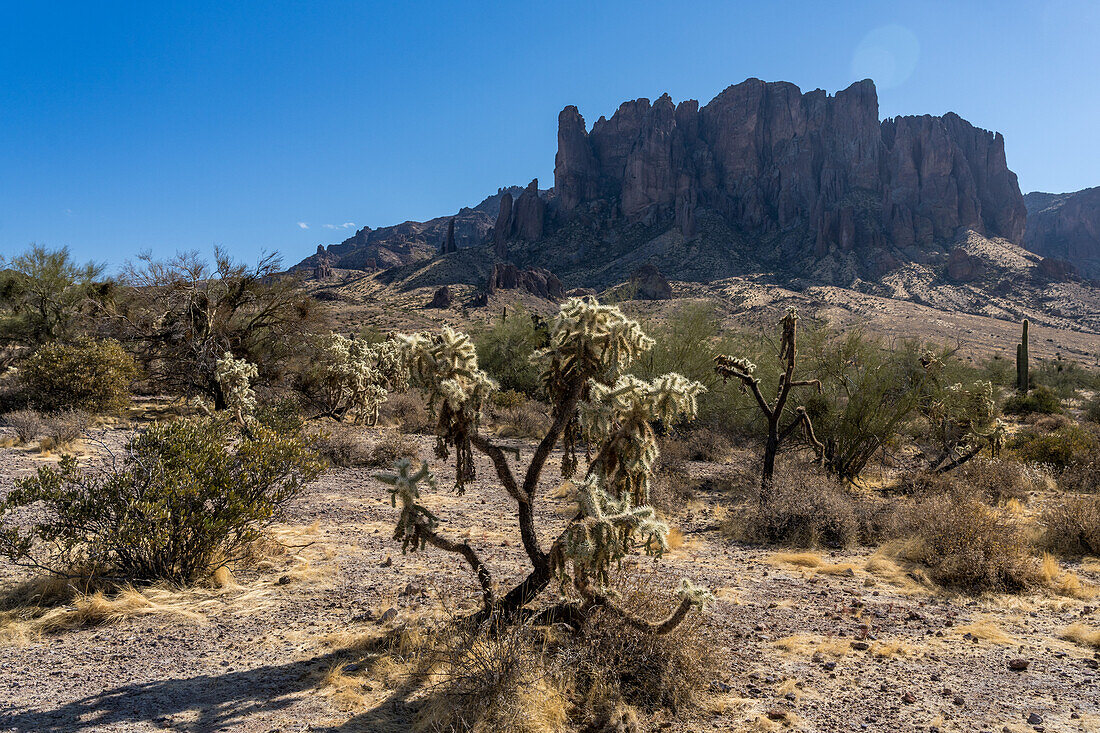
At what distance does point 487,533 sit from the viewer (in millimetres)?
7512

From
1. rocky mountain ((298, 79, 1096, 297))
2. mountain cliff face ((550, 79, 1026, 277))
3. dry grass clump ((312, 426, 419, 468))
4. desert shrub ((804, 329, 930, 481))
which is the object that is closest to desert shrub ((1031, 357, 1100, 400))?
desert shrub ((804, 329, 930, 481))

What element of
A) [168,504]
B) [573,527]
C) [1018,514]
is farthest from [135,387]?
[1018,514]

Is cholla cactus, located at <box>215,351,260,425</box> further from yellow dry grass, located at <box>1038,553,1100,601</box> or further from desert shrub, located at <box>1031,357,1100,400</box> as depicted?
desert shrub, located at <box>1031,357,1100,400</box>

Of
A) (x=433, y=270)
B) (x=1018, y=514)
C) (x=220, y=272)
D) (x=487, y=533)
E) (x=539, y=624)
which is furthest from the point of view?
(x=433, y=270)

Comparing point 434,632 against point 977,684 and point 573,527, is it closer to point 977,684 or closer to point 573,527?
point 573,527

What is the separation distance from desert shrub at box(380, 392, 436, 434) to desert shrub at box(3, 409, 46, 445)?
716cm

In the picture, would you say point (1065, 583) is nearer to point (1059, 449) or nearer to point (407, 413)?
point (1059, 449)

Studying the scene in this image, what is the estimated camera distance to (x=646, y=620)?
4.11 m

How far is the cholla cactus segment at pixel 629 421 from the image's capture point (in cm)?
360

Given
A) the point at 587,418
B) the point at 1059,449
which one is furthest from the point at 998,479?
the point at 587,418

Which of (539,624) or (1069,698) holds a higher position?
(539,624)

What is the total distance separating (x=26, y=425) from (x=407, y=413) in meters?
8.11

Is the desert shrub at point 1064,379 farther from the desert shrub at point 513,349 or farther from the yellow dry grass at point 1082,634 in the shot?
the yellow dry grass at point 1082,634

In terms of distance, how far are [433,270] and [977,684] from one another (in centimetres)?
8641
